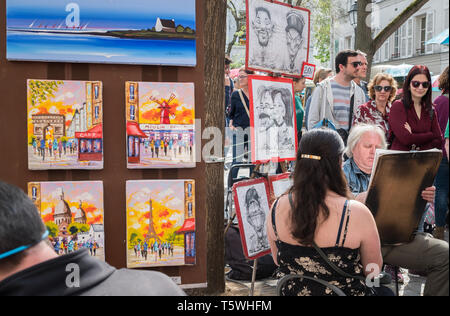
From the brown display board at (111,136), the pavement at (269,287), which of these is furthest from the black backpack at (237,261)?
the brown display board at (111,136)

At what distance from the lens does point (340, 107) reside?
434 centimetres

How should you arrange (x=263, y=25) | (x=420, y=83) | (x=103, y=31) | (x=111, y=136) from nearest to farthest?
(x=103, y=31) < (x=111, y=136) < (x=263, y=25) < (x=420, y=83)

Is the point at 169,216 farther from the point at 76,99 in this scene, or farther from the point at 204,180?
the point at 76,99

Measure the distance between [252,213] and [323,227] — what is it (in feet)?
4.52

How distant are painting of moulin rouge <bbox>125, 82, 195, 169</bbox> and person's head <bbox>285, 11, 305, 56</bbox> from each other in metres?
0.95

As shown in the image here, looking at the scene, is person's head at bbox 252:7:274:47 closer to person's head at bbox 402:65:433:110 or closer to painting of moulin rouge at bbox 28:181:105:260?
person's head at bbox 402:65:433:110

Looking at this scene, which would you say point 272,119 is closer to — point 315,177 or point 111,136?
point 111,136

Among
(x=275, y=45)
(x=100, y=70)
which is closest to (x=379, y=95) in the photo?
(x=275, y=45)

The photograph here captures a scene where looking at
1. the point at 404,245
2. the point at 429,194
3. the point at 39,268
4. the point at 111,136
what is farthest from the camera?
the point at 111,136

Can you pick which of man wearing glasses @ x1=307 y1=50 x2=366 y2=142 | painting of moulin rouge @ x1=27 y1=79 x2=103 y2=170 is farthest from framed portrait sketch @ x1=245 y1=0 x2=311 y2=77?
painting of moulin rouge @ x1=27 y1=79 x2=103 y2=170

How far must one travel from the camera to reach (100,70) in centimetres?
291

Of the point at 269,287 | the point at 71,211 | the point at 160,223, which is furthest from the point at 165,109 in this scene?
the point at 269,287

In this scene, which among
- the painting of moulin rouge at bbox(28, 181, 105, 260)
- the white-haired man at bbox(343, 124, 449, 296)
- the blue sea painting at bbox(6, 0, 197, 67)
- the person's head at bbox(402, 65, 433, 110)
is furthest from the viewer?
the person's head at bbox(402, 65, 433, 110)

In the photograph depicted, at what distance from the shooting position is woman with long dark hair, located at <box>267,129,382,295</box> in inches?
78.2
